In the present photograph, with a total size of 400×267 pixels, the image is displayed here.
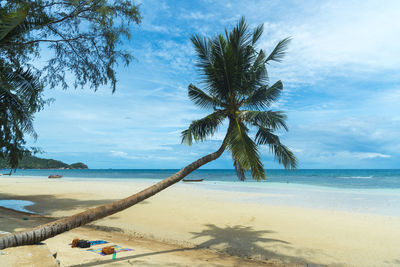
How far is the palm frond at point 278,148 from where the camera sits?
696cm

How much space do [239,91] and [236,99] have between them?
0.22 meters

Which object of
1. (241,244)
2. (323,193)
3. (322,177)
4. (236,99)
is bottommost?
(241,244)

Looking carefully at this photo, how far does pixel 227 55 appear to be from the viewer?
6879 mm

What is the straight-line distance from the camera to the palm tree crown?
6.70 m

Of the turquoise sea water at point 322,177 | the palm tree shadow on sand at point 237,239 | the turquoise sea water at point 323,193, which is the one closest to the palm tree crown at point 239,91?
the palm tree shadow on sand at point 237,239

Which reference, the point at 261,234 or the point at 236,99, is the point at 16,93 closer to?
the point at 236,99

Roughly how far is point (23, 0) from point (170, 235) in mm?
8133

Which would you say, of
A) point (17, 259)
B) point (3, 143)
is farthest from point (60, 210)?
point (17, 259)

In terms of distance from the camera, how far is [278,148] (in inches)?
278

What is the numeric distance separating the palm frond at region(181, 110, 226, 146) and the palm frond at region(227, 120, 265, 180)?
0.97m

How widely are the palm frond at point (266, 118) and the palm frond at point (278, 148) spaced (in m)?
0.21

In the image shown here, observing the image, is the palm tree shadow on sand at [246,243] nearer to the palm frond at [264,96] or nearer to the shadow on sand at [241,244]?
the shadow on sand at [241,244]

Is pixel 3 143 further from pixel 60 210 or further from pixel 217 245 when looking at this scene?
pixel 217 245

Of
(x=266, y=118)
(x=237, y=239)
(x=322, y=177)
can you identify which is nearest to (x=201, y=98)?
(x=266, y=118)
